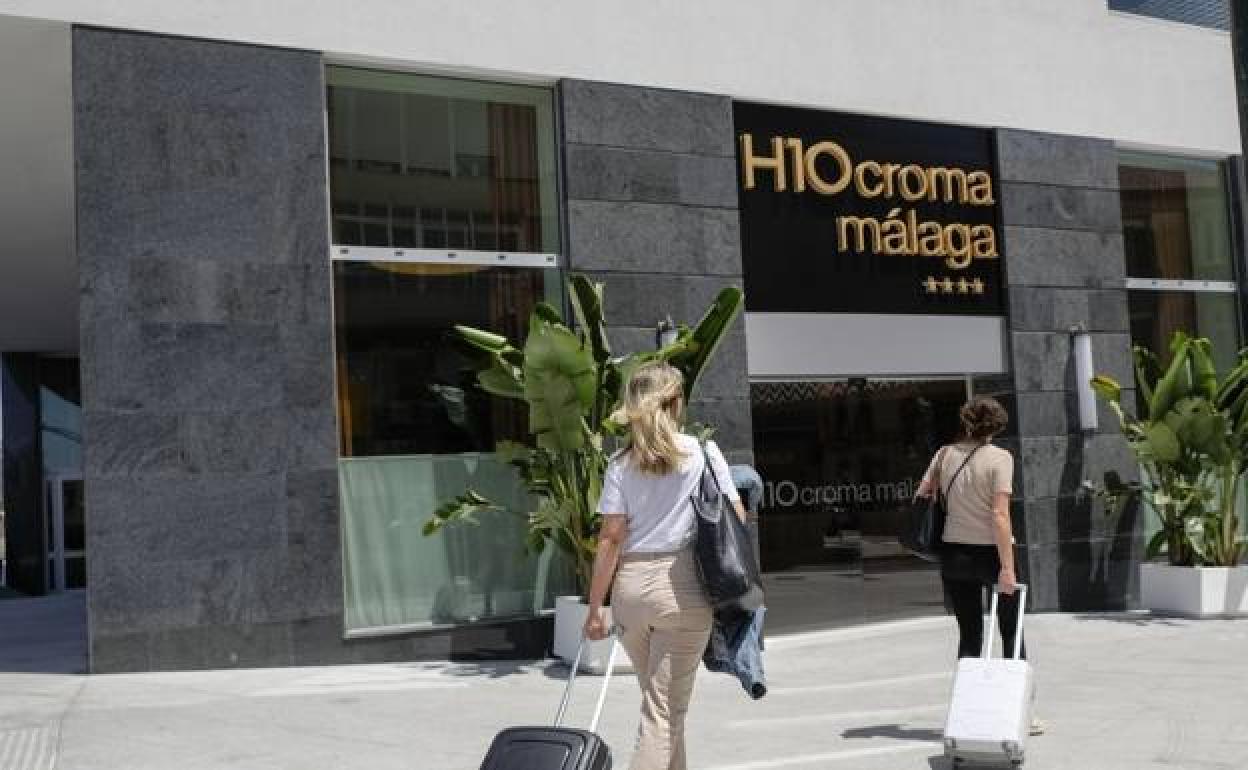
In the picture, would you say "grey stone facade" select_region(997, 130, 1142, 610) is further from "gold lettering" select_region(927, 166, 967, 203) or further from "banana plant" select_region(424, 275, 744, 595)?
"banana plant" select_region(424, 275, 744, 595)

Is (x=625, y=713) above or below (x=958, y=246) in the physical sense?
below

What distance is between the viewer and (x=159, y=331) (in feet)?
29.5

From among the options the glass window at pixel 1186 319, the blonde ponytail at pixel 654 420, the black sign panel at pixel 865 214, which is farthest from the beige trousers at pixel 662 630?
the glass window at pixel 1186 319

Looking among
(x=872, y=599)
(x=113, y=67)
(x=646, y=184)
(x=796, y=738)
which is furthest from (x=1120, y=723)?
(x=113, y=67)

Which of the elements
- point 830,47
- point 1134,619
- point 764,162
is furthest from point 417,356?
point 1134,619

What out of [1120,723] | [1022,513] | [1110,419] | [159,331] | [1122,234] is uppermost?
[1122,234]

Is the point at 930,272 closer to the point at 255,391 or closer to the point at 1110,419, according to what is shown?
the point at 1110,419

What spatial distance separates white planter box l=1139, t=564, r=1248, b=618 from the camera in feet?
39.9

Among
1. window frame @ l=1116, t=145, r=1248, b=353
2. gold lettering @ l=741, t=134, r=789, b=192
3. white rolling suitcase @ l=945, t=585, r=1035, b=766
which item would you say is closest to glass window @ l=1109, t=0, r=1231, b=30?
window frame @ l=1116, t=145, r=1248, b=353

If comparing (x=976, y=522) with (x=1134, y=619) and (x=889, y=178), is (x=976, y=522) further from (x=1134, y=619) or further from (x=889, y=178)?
(x=1134, y=619)

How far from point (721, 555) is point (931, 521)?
2.69 meters

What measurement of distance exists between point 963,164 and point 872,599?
4.49 metres

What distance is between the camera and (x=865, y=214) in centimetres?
1234

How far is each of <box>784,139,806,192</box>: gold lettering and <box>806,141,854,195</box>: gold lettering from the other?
0.26ft
